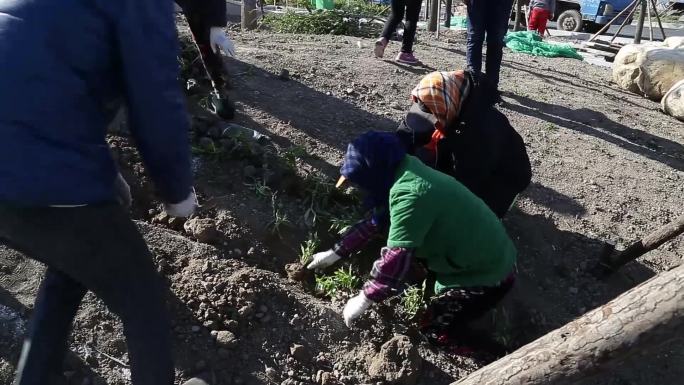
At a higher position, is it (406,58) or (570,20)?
(570,20)

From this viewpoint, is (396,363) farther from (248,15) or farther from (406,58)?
(248,15)

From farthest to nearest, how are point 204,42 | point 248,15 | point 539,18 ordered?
point 539,18
point 248,15
point 204,42

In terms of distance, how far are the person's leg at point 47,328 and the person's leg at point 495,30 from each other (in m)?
3.60

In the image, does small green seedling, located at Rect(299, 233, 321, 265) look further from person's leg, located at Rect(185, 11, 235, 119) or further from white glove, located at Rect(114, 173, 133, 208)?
white glove, located at Rect(114, 173, 133, 208)

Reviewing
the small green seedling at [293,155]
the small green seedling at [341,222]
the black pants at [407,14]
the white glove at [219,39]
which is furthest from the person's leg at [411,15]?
the small green seedling at [341,222]

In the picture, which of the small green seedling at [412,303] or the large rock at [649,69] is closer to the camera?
the small green seedling at [412,303]

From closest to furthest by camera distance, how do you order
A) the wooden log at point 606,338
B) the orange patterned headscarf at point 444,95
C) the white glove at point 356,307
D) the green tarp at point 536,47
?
the wooden log at point 606,338 < the white glove at point 356,307 < the orange patterned headscarf at point 444,95 < the green tarp at point 536,47

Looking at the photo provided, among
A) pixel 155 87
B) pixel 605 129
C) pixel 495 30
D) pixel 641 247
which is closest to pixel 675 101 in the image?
pixel 605 129

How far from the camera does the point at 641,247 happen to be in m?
3.28

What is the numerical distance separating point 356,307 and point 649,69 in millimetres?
5576

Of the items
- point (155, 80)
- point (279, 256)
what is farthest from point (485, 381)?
point (279, 256)

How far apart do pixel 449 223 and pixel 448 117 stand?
0.75 m

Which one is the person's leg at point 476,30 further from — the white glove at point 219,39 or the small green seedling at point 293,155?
the white glove at point 219,39

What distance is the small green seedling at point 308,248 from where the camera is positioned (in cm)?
312
